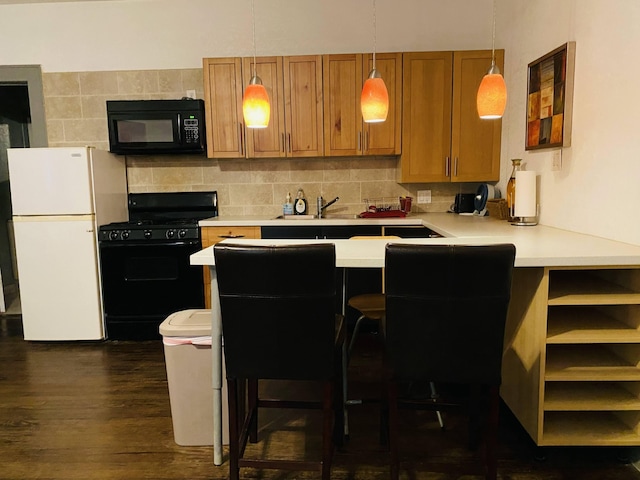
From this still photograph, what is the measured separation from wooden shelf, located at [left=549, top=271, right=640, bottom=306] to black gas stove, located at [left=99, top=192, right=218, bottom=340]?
252 cm

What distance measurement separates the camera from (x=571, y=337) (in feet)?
5.91

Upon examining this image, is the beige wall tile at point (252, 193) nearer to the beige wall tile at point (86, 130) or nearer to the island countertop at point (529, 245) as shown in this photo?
the beige wall tile at point (86, 130)

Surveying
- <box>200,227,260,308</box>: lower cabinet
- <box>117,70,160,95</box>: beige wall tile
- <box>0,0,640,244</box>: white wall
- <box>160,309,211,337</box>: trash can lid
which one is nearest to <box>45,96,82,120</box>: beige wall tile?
<box>0,0,640,244</box>: white wall

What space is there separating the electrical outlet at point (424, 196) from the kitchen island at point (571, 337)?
1973 millimetres

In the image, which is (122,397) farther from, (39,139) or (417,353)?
(39,139)

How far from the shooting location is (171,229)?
3.52m

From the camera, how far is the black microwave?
365 cm

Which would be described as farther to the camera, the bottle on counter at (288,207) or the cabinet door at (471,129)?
the bottle on counter at (288,207)

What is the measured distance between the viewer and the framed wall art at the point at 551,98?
249cm

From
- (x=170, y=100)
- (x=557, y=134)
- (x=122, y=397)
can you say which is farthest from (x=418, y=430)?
(x=170, y=100)

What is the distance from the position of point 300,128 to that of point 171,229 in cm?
132

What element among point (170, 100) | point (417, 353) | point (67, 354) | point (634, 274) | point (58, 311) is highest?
point (170, 100)

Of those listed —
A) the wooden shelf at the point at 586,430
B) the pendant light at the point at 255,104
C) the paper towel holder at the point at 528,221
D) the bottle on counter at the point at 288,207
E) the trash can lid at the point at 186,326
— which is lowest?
the wooden shelf at the point at 586,430

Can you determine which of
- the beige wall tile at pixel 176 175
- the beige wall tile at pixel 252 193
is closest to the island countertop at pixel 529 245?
the beige wall tile at pixel 252 193
